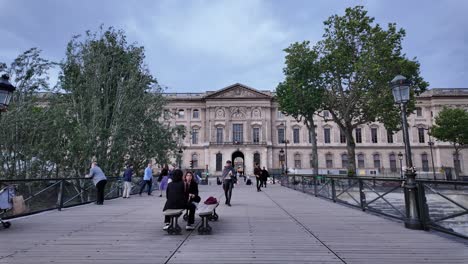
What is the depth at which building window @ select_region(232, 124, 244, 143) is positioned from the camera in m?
55.9

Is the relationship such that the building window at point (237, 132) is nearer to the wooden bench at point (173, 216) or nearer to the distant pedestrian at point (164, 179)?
the distant pedestrian at point (164, 179)

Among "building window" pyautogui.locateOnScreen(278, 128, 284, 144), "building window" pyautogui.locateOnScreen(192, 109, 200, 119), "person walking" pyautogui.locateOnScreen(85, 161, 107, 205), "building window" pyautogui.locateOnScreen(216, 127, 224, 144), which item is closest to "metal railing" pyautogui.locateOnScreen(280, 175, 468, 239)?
"person walking" pyautogui.locateOnScreen(85, 161, 107, 205)

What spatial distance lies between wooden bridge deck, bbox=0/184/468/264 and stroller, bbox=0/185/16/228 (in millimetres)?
204

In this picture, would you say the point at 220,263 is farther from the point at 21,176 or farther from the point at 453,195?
the point at 21,176

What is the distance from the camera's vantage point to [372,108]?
23.8m

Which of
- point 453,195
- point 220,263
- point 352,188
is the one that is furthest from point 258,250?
point 352,188

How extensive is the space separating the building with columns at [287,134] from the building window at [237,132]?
8 centimetres

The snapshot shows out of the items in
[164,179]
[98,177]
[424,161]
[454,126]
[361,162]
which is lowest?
[164,179]

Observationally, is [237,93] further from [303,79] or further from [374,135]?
[303,79]

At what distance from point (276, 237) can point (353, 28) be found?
21.2m

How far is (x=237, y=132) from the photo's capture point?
185 feet

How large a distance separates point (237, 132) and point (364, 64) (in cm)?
3597

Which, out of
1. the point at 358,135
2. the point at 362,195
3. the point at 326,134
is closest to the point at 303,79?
the point at 362,195

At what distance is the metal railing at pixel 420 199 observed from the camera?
5.56m
